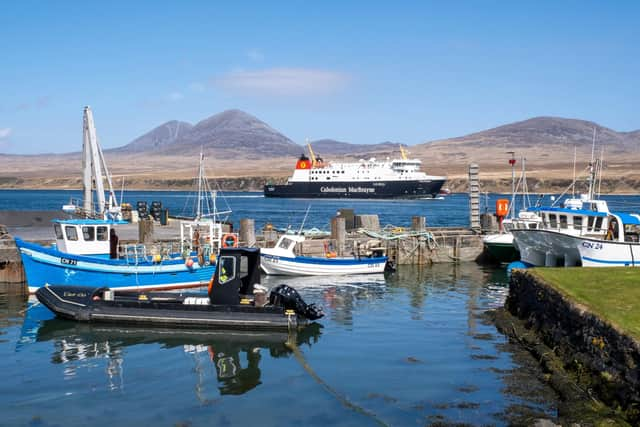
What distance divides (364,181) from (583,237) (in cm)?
10224

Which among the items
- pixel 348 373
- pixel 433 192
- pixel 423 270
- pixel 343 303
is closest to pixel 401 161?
pixel 433 192

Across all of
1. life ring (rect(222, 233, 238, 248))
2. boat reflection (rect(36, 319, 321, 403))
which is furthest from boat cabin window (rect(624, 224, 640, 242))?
life ring (rect(222, 233, 238, 248))

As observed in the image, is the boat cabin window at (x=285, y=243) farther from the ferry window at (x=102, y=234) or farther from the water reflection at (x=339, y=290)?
the ferry window at (x=102, y=234)

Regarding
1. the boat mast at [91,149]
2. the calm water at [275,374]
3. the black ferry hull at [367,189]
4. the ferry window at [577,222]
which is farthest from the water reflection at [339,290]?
the black ferry hull at [367,189]

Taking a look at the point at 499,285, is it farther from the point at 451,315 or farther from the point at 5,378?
the point at 5,378

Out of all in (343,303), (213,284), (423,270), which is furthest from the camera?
(423,270)

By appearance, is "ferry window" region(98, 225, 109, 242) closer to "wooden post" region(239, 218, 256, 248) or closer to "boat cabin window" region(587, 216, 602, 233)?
"wooden post" region(239, 218, 256, 248)

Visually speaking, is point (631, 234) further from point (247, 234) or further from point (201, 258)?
point (201, 258)

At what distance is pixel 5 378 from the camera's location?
624 inches

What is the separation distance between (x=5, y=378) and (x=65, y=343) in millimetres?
3528

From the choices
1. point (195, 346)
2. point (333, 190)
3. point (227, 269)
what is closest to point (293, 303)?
point (227, 269)

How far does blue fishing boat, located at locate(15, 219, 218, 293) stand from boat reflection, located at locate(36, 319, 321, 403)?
3.48 metres

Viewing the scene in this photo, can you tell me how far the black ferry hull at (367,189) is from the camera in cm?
12681

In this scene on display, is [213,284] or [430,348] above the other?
[213,284]
